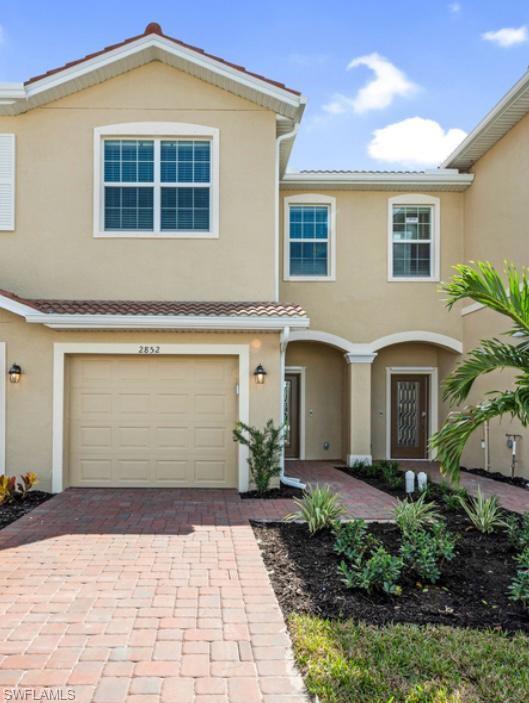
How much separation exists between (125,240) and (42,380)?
3101 mm

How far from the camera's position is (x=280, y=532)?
757 cm

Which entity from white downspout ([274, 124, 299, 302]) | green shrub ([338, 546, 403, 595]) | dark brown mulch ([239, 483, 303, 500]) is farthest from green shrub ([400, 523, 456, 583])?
white downspout ([274, 124, 299, 302])

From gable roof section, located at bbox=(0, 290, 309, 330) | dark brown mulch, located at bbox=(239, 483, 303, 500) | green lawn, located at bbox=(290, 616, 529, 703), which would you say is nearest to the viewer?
green lawn, located at bbox=(290, 616, 529, 703)

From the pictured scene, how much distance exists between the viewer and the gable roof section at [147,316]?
968 centimetres

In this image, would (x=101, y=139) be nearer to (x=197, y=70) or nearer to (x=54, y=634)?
(x=197, y=70)

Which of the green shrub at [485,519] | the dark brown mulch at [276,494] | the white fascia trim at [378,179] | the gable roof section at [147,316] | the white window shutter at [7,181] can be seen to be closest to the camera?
the green shrub at [485,519]

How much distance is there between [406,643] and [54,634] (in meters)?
2.85

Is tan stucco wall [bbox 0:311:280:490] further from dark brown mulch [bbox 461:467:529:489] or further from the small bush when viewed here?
dark brown mulch [bbox 461:467:529:489]

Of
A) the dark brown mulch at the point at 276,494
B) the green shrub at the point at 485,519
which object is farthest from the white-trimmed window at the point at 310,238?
the green shrub at the point at 485,519

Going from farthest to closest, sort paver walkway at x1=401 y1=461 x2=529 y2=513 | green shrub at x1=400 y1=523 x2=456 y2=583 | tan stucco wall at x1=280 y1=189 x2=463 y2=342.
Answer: tan stucco wall at x1=280 y1=189 x2=463 y2=342 → paver walkway at x1=401 y1=461 x2=529 y2=513 → green shrub at x1=400 y1=523 x2=456 y2=583

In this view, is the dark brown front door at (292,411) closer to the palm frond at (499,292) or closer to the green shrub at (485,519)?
the green shrub at (485,519)

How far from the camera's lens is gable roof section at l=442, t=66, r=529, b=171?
34.8 feet

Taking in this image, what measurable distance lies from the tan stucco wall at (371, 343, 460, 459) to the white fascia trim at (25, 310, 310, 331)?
6154 mm

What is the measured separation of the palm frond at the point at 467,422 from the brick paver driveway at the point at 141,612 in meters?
2.65
